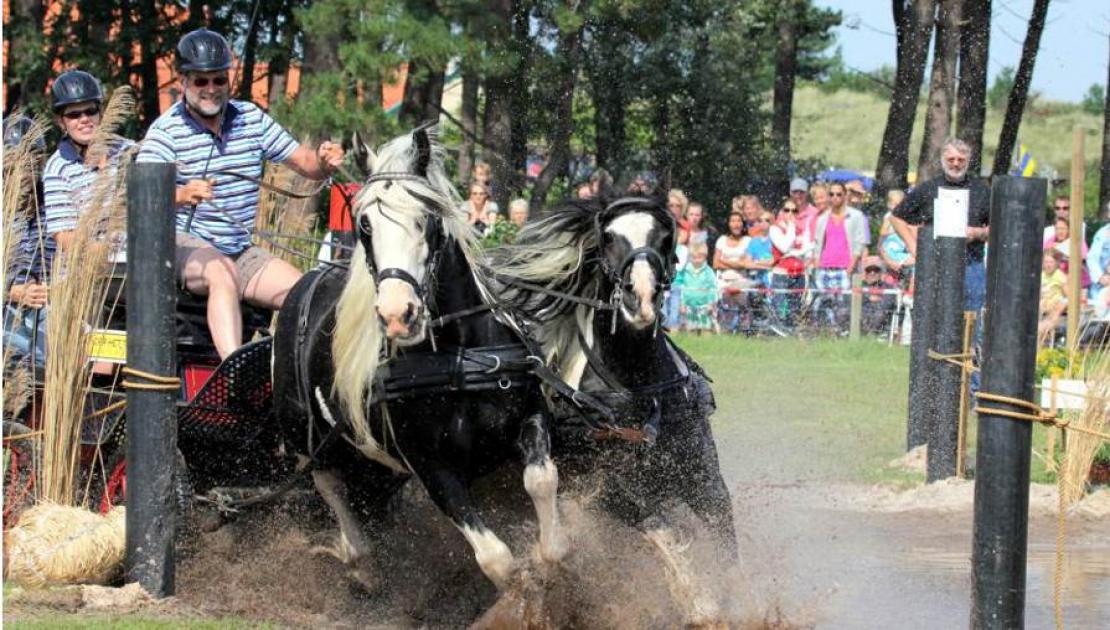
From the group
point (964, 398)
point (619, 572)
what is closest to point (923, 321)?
point (964, 398)

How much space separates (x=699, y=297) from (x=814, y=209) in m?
1.54

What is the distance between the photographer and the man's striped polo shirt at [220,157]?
712 cm

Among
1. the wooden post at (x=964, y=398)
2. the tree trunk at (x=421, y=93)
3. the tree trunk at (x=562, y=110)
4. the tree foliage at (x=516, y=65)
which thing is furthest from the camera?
the tree trunk at (x=562, y=110)

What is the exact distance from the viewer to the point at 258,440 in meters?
6.98

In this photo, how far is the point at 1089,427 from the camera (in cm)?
840

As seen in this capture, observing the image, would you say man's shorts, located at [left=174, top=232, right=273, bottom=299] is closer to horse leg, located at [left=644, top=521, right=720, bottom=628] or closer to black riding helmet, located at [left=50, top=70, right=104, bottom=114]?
black riding helmet, located at [left=50, top=70, right=104, bottom=114]

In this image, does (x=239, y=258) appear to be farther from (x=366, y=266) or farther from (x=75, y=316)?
(x=366, y=266)

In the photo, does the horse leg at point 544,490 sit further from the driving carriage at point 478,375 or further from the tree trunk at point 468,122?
the tree trunk at point 468,122

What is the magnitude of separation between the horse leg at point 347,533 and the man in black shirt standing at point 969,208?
5363 mm

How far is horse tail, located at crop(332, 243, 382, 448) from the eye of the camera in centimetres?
568

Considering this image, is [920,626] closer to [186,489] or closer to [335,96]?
[186,489]

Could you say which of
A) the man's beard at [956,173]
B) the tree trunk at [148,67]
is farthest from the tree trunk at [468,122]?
the man's beard at [956,173]

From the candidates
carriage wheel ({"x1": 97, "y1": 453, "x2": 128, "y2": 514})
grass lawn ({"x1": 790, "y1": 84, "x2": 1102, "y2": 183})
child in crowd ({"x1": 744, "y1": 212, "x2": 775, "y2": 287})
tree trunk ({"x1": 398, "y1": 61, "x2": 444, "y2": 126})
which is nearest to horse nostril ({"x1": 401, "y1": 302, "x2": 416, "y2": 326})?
carriage wheel ({"x1": 97, "y1": 453, "x2": 128, "y2": 514})

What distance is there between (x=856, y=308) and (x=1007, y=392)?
37.1 ft
